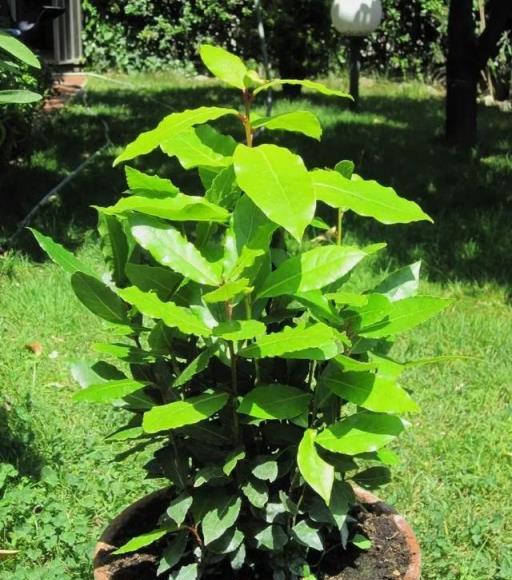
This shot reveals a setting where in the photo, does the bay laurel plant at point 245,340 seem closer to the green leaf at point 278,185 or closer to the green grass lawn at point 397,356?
the green leaf at point 278,185

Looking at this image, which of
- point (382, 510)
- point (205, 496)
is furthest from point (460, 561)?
point (205, 496)

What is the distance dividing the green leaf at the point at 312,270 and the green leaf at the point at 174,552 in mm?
584

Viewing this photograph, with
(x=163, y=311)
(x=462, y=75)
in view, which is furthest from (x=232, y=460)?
(x=462, y=75)

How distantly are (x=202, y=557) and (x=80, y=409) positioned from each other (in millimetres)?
1881

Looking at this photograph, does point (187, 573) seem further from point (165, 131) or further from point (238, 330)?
point (165, 131)

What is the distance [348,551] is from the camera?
2.12m

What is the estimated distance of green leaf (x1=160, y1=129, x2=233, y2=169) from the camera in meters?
1.78

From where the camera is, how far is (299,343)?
162cm

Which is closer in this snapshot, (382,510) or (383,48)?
(382,510)

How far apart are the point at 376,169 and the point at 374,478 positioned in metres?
5.77

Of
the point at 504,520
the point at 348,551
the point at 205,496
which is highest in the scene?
the point at 205,496

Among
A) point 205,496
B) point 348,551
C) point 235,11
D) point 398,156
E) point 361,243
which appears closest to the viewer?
point 205,496

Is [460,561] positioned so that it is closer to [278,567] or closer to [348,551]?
[348,551]

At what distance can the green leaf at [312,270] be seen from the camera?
1672 millimetres
